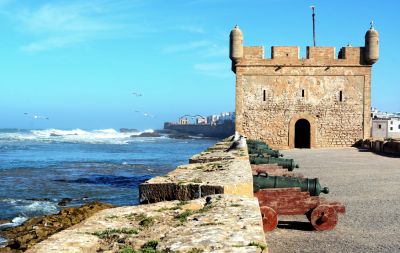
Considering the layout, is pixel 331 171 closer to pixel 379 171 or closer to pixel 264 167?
pixel 379 171

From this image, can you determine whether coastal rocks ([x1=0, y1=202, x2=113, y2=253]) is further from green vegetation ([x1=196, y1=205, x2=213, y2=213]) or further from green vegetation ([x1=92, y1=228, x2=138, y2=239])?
green vegetation ([x1=92, y1=228, x2=138, y2=239])

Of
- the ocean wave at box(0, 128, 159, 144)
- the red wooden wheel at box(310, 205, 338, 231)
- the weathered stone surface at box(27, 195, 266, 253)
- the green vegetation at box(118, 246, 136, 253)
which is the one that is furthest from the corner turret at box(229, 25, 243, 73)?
the ocean wave at box(0, 128, 159, 144)

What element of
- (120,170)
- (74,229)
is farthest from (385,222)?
(120,170)

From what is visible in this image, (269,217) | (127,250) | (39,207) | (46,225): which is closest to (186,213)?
(127,250)

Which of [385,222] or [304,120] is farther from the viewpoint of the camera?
[304,120]

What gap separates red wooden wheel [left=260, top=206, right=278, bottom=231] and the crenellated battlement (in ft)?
53.0

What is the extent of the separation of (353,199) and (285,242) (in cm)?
356

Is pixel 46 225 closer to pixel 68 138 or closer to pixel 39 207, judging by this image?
pixel 39 207

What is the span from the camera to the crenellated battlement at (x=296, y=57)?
22.3 m

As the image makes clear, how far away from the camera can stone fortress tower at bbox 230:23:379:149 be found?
22.3 metres

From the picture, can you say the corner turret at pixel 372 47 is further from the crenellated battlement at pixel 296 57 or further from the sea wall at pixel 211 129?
the sea wall at pixel 211 129

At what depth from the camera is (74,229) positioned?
3.89 metres

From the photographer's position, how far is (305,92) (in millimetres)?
22672

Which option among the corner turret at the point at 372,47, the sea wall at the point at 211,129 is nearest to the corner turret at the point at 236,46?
the corner turret at the point at 372,47
